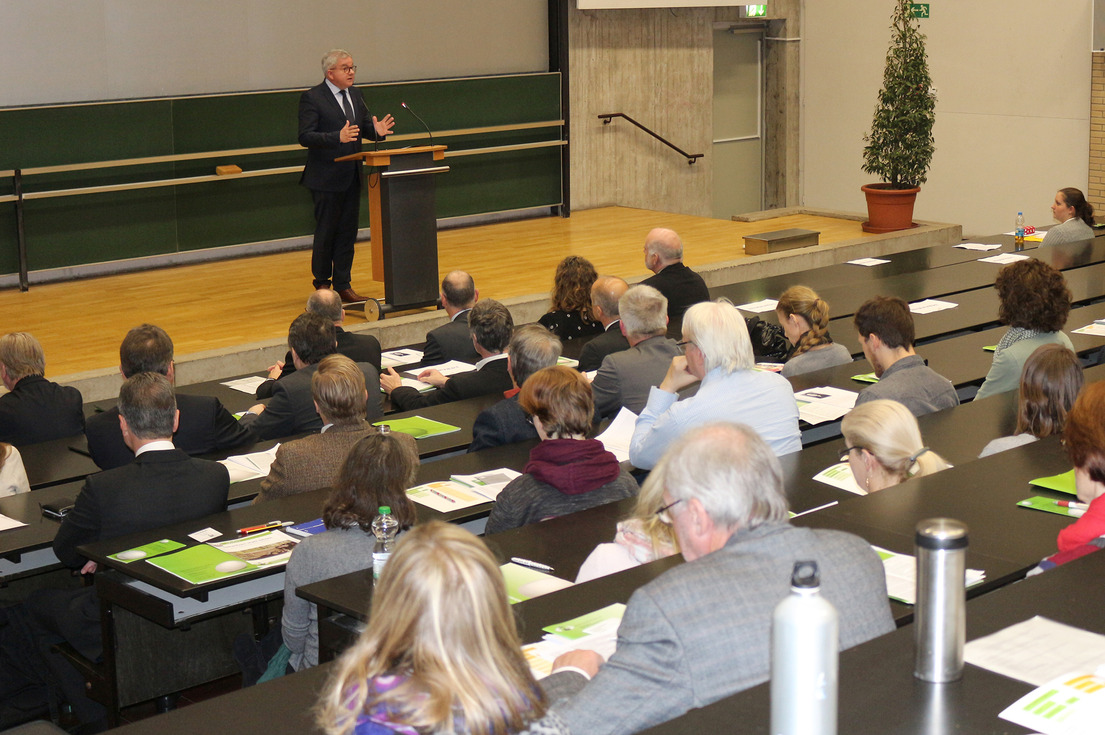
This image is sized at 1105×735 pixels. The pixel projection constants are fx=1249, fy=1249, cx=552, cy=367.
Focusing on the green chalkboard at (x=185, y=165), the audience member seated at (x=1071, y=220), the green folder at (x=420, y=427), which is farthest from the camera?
the green chalkboard at (x=185, y=165)

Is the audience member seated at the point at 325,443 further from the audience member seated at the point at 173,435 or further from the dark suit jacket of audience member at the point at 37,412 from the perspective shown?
the dark suit jacket of audience member at the point at 37,412

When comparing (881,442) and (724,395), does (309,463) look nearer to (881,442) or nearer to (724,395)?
(724,395)

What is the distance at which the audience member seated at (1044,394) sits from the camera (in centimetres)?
388

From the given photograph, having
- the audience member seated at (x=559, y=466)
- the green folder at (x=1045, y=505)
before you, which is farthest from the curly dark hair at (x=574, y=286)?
the green folder at (x=1045, y=505)

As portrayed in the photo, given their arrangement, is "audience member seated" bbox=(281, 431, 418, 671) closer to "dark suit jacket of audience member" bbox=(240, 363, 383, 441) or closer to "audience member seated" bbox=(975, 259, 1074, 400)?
"dark suit jacket of audience member" bbox=(240, 363, 383, 441)

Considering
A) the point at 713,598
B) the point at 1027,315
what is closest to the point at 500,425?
the point at 1027,315

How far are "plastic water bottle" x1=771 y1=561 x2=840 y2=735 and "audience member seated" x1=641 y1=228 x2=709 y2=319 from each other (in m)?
5.44

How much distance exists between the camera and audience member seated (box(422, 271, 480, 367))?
21.1ft

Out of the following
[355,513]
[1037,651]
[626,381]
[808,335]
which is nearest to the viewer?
[1037,651]

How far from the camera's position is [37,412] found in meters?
5.22

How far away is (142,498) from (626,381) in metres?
2.05

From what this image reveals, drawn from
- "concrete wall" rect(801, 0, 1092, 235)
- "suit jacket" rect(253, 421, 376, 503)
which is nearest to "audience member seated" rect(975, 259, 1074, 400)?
"suit jacket" rect(253, 421, 376, 503)

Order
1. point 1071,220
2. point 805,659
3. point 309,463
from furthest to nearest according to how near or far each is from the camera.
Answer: point 1071,220, point 309,463, point 805,659

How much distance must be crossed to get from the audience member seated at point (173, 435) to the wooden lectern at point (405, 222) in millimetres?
3104
